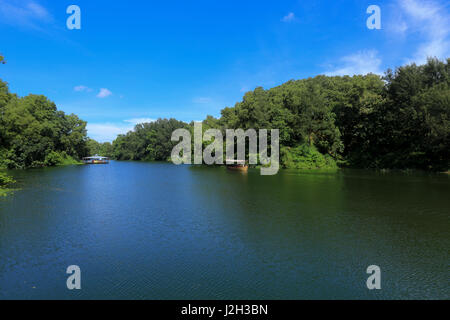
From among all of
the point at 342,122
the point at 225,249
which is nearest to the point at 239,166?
the point at 342,122

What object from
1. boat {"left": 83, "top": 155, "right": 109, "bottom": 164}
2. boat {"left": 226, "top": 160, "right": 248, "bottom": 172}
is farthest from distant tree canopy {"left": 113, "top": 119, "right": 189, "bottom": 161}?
boat {"left": 226, "top": 160, "right": 248, "bottom": 172}

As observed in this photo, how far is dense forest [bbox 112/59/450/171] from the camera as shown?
47312 millimetres

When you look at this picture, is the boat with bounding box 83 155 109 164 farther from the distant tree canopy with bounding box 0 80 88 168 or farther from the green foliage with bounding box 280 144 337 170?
the green foliage with bounding box 280 144 337 170

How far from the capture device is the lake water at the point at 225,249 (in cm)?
842

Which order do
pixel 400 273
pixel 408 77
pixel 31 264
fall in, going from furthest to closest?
pixel 408 77
pixel 31 264
pixel 400 273

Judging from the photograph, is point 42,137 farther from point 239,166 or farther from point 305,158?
point 305,158

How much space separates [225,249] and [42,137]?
74070 millimetres

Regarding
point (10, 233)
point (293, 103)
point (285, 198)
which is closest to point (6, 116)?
point (10, 233)

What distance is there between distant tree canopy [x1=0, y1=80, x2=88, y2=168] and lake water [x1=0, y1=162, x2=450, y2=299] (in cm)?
2504

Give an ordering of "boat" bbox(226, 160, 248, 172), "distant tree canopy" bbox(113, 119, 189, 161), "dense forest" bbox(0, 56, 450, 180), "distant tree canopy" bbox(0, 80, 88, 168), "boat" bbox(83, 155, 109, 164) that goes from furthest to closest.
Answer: "distant tree canopy" bbox(113, 119, 189, 161)
"boat" bbox(83, 155, 109, 164)
"distant tree canopy" bbox(0, 80, 88, 168)
"boat" bbox(226, 160, 248, 172)
"dense forest" bbox(0, 56, 450, 180)

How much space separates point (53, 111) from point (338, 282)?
93.5 m
